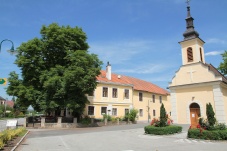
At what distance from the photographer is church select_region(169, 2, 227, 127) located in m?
23.3

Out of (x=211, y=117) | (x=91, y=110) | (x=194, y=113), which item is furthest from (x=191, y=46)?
(x=91, y=110)

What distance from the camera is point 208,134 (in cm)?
1384

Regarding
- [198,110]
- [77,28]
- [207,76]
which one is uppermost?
[77,28]

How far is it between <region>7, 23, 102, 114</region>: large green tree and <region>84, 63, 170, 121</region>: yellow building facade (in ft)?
23.6

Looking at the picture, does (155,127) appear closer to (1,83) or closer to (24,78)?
(1,83)

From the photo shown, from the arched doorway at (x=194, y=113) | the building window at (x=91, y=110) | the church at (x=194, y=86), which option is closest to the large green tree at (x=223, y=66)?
the church at (x=194, y=86)

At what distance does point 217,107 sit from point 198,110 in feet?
7.26

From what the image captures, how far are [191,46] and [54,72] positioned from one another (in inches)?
704

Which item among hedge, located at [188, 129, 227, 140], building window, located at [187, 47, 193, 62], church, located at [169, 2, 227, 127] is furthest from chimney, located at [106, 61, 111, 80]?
hedge, located at [188, 129, 227, 140]

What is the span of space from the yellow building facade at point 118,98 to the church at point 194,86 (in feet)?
40.4

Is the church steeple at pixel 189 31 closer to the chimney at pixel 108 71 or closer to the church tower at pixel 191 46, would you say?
the church tower at pixel 191 46

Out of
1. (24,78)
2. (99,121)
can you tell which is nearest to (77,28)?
(24,78)

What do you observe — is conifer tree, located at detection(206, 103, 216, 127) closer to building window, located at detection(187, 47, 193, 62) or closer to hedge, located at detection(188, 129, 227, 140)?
hedge, located at detection(188, 129, 227, 140)

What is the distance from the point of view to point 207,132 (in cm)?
1391
